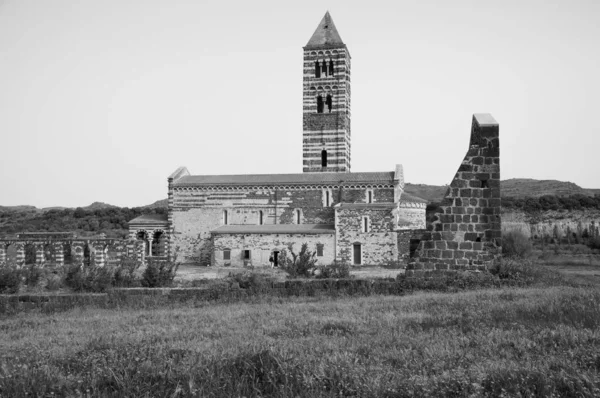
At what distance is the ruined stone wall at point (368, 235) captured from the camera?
37.4 metres

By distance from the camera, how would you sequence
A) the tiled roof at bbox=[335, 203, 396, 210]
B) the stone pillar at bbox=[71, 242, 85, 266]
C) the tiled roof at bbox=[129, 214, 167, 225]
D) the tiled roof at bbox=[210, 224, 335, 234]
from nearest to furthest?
the stone pillar at bbox=[71, 242, 85, 266] → the tiled roof at bbox=[335, 203, 396, 210] → the tiled roof at bbox=[210, 224, 335, 234] → the tiled roof at bbox=[129, 214, 167, 225]

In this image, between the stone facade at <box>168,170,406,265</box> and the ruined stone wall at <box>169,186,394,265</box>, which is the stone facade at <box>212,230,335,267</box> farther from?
the ruined stone wall at <box>169,186,394,265</box>

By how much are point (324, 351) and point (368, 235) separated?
32.4 m

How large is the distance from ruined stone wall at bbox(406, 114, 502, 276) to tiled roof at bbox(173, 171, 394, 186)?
1150 inches

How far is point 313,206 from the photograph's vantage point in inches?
1657

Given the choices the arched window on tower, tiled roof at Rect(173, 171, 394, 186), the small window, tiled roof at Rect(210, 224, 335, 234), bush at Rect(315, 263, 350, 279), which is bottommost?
the small window

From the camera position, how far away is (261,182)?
43.2 meters

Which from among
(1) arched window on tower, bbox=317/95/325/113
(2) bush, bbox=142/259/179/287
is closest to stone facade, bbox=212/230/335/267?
(1) arched window on tower, bbox=317/95/325/113

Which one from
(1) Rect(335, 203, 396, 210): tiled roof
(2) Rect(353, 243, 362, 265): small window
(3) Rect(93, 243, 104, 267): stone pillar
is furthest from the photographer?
(1) Rect(335, 203, 396, 210): tiled roof

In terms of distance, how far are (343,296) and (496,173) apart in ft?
13.5

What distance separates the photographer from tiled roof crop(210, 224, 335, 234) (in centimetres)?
3819

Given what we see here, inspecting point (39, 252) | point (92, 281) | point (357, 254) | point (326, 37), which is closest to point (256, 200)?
point (357, 254)

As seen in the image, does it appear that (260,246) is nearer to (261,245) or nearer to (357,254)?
(261,245)

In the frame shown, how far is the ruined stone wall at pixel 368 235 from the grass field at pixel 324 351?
28.7m
